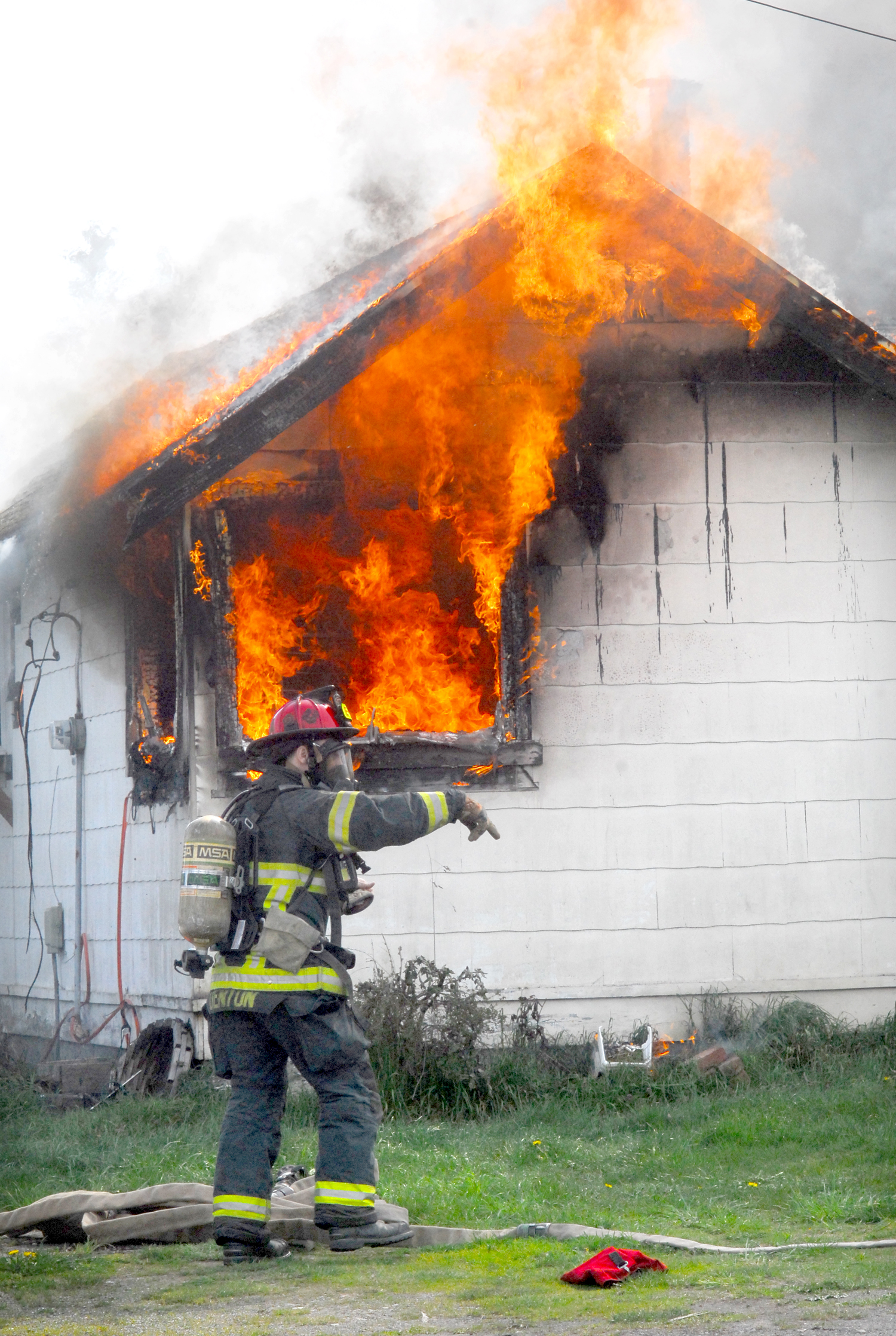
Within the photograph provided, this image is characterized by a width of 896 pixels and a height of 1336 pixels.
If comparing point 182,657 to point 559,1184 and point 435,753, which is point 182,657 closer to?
point 435,753

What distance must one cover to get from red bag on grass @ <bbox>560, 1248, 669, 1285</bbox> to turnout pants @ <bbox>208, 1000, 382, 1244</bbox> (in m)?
0.96

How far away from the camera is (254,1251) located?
5.20 metres

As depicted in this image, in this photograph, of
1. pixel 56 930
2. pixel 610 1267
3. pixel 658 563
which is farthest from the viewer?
pixel 56 930

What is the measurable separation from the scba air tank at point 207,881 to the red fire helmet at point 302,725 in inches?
17.4

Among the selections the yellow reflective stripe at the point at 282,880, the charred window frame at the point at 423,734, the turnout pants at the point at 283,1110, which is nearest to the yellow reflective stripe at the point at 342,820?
the yellow reflective stripe at the point at 282,880

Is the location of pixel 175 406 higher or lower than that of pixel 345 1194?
higher

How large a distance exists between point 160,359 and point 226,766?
4810 millimetres

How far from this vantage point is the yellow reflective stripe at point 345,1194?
521cm

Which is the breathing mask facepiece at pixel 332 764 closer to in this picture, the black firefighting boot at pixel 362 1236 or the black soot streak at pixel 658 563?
the black firefighting boot at pixel 362 1236

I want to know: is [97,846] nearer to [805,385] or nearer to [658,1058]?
[658,1058]

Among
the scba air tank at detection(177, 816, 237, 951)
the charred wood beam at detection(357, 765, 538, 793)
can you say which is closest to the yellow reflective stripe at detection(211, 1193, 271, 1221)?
the scba air tank at detection(177, 816, 237, 951)

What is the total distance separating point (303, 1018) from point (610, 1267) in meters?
1.44

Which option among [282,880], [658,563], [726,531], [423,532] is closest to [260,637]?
[423,532]

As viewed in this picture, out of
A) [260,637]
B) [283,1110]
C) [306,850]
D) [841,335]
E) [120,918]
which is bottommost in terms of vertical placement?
[283,1110]
